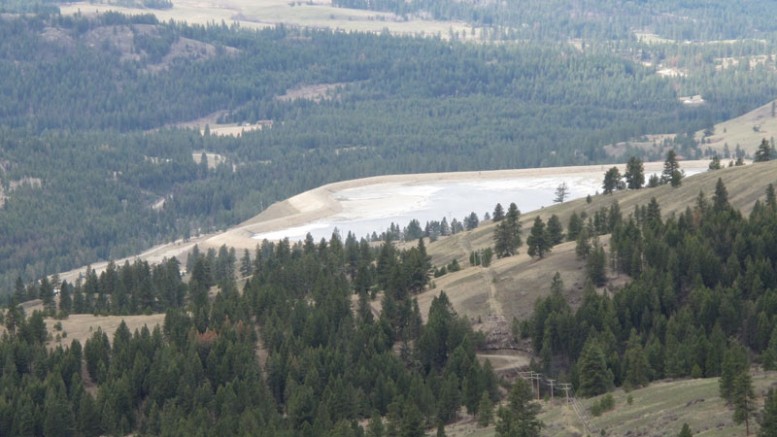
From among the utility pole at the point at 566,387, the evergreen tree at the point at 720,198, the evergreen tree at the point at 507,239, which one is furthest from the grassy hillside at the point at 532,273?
the utility pole at the point at 566,387

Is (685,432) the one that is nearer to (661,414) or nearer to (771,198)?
(661,414)

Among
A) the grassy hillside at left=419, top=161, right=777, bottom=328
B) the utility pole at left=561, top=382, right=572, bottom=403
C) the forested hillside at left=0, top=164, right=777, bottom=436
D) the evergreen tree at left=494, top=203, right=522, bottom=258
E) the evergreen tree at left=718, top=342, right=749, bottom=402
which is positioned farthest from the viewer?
the evergreen tree at left=494, top=203, right=522, bottom=258

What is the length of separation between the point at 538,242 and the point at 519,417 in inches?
2146

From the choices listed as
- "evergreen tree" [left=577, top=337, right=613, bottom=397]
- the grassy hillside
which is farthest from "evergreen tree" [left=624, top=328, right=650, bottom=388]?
the grassy hillside

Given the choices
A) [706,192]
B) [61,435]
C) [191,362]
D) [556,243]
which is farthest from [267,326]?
[706,192]

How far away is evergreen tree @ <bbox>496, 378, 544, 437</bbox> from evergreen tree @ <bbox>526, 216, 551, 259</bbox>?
1902 inches

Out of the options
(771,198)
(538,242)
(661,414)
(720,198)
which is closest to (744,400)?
(661,414)

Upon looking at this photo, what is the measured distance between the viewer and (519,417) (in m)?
123

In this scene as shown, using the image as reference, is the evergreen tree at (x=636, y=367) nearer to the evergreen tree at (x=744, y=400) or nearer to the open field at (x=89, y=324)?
the evergreen tree at (x=744, y=400)

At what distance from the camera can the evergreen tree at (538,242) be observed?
577ft

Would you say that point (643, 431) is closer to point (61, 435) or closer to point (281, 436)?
point (281, 436)

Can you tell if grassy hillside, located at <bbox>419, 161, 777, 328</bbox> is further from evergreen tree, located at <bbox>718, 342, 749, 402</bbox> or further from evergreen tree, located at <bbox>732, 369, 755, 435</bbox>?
evergreen tree, located at <bbox>732, 369, 755, 435</bbox>

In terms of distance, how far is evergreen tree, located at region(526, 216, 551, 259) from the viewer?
175875 mm

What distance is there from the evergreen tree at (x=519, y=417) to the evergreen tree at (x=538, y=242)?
48310mm
